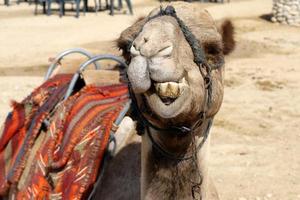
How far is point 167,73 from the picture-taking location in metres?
1.80

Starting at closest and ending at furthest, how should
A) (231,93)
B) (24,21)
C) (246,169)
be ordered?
1. (246,169)
2. (231,93)
3. (24,21)

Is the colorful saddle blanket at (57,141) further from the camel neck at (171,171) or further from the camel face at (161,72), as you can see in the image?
the camel face at (161,72)

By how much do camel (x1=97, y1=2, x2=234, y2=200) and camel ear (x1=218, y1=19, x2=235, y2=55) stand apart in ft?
0.95

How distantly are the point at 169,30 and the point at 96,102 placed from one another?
62.4 inches

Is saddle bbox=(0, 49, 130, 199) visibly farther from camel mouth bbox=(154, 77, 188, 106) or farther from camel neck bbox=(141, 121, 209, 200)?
camel mouth bbox=(154, 77, 188, 106)

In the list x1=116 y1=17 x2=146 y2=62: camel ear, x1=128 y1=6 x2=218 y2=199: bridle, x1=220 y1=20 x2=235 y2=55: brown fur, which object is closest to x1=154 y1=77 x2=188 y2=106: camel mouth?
x1=128 y1=6 x2=218 y2=199: bridle

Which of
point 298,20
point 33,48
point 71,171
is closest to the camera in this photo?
point 71,171

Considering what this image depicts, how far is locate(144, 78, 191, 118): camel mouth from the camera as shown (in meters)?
1.84

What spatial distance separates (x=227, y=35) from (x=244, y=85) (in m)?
7.66

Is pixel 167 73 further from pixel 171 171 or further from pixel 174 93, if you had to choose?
pixel 171 171

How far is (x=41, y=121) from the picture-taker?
3.73 metres

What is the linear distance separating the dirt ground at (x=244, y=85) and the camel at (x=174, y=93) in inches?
20.8

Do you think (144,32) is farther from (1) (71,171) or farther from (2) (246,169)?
(2) (246,169)

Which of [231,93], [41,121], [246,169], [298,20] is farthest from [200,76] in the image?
[298,20]
